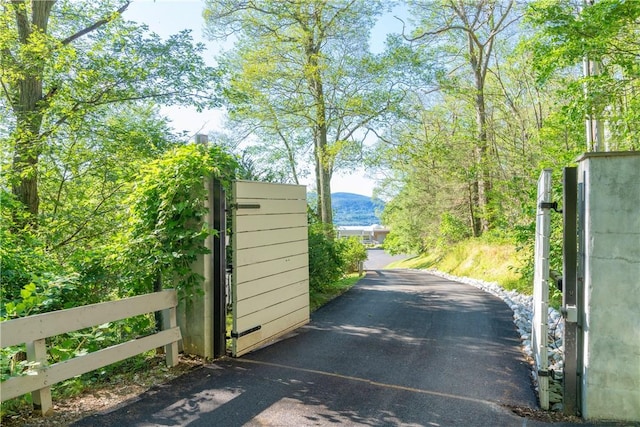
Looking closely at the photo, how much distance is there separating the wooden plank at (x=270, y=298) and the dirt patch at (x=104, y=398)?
0.73 metres

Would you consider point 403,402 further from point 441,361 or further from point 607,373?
point 607,373

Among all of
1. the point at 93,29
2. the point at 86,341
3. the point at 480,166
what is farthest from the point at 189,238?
the point at 480,166

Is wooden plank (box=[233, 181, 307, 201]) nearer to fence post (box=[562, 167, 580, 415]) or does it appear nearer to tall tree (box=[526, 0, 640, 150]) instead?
fence post (box=[562, 167, 580, 415])

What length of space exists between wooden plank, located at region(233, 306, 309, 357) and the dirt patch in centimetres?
49

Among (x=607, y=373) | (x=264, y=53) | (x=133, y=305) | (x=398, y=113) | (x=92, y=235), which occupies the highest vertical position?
(x=264, y=53)

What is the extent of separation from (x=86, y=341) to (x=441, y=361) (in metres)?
3.63

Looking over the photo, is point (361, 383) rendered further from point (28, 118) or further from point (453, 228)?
point (453, 228)

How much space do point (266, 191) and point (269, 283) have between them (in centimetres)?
122

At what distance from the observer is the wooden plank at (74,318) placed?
2.82 metres

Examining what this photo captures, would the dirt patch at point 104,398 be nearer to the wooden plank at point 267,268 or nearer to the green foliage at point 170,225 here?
the green foliage at point 170,225

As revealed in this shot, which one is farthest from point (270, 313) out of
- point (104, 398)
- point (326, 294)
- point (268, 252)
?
point (326, 294)

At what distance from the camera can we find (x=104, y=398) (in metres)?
3.42

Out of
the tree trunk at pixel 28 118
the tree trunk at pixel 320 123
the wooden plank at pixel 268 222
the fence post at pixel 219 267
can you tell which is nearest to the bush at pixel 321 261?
the tree trunk at pixel 320 123

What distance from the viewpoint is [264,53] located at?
492 inches
